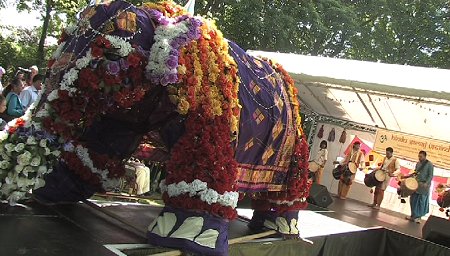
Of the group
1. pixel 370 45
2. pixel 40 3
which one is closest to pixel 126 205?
pixel 370 45

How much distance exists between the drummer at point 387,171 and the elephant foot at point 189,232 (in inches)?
348

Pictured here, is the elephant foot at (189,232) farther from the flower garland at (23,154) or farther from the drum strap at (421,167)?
the drum strap at (421,167)

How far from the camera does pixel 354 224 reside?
7617 mm

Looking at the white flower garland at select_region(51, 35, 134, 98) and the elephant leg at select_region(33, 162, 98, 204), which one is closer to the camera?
the white flower garland at select_region(51, 35, 134, 98)

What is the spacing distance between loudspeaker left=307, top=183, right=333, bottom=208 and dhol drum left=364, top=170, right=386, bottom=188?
2.04 m

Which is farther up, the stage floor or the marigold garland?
the marigold garland

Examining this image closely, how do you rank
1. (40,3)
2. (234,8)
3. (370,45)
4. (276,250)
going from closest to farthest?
(276,250)
(234,8)
(370,45)
(40,3)

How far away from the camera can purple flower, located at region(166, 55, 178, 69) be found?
3012mm

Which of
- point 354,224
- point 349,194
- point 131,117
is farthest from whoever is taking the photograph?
point 349,194

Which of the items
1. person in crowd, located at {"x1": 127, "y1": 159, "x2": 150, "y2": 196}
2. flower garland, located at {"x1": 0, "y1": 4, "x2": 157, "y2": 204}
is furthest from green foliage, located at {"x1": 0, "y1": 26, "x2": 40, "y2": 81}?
flower garland, located at {"x1": 0, "y1": 4, "x2": 157, "y2": 204}

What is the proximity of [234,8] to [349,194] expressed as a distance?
22.5 feet

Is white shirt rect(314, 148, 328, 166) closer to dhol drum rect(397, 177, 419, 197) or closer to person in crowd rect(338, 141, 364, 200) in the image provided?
person in crowd rect(338, 141, 364, 200)

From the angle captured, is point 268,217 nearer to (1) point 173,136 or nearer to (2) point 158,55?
(1) point 173,136

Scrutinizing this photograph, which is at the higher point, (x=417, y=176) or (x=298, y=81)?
(x=298, y=81)
